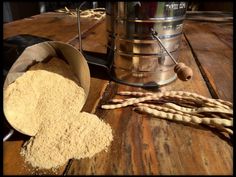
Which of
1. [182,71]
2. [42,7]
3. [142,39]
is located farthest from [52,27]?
[42,7]

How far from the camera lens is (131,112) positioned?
52 centimetres

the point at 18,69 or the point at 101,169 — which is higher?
the point at 18,69

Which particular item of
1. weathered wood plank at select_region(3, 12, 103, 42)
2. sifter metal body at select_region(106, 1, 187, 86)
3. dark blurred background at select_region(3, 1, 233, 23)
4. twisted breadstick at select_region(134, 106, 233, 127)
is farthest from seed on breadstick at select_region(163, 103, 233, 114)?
dark blurred background at select_region(3, 1, 233, 23)

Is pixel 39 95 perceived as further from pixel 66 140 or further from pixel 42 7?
pixel 42 7

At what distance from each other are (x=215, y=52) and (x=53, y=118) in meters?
0.71

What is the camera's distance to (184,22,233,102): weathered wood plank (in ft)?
2.09

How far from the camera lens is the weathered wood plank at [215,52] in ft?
2.09

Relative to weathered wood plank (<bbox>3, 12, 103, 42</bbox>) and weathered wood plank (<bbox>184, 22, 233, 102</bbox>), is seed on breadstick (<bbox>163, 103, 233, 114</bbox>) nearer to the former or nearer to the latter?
weathered wood plank (<bbox>184, 22, 233, 102</bbox>)

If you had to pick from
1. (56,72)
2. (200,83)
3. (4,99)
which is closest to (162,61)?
(200,83)

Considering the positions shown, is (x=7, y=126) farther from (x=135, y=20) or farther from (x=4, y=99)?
(x=135, y=20)

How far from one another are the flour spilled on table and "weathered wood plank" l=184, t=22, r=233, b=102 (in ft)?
1.13

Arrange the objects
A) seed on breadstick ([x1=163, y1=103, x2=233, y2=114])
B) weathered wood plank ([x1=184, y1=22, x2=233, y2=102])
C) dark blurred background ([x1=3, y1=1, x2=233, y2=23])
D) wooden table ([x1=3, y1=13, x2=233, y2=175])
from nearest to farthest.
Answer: wooden table ([x1=3, y1=13, x2=233, y2=175]), seed on breadstick ([x1=163, y1=103, x2=233, y2=114]), weathered wood plank ([x1=184, y1=22, x2=233, y2=102]), dark blurred background ([x1=3, y1=1, x2=233, y2=23])

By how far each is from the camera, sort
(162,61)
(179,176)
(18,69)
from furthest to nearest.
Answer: (162,61), (18,69), (179,176)

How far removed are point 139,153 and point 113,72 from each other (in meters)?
0.31
